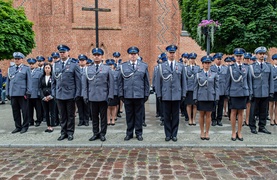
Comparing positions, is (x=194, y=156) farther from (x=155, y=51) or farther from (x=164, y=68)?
(x=155, y=51)

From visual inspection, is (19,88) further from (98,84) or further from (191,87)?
(191,87)

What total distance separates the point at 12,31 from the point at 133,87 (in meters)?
8.66

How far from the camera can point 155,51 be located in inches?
794

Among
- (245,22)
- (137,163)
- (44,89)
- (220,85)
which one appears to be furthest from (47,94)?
(245,22)

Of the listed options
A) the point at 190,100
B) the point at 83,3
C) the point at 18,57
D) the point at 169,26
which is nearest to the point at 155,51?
the point at 169,26

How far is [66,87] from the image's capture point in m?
7.18

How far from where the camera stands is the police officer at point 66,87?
7.18m

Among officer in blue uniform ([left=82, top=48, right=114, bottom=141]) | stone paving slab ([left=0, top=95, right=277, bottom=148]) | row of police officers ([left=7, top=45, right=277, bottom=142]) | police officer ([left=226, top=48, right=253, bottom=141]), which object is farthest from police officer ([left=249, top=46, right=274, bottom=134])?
officer in blue uniform ([left=82, top=48, right=114, bottom=141])

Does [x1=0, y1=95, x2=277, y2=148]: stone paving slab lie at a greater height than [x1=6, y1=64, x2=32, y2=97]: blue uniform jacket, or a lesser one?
lesser

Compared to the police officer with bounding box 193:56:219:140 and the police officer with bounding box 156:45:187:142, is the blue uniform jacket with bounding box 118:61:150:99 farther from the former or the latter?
the police officer with bounding box 193:56:219:140

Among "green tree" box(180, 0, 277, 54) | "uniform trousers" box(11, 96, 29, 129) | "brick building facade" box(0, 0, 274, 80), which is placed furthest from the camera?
"brick building facade" box(0, 0, 274, 80)

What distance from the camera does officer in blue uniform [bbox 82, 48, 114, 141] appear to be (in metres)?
6.98

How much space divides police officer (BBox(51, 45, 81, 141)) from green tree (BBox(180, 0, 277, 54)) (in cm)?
752

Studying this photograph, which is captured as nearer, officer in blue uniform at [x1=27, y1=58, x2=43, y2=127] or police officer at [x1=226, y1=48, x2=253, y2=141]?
police officer at [x1=226, y1=48, x2=253, y2=141]
